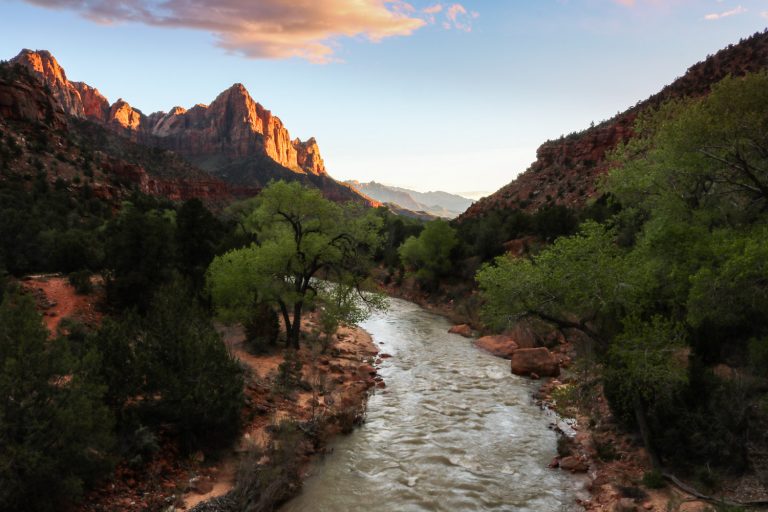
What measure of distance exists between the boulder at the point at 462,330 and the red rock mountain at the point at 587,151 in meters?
22.2

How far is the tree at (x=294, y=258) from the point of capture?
74.5ft

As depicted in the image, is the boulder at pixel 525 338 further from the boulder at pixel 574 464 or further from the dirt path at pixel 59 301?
the dirt path at pixel 59 301

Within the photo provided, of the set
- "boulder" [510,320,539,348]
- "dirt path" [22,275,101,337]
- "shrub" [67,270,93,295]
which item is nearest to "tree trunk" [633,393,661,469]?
"boulder" [510,320,539,348]

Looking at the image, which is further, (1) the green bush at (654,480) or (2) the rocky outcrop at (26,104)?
(2) the rocky outcrop at (26,104)

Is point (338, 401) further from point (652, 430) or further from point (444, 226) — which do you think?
point (444, 226)

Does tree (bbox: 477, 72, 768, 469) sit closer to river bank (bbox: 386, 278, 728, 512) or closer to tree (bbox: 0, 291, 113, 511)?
river bank (bbox: 386, 278, 728, 512)

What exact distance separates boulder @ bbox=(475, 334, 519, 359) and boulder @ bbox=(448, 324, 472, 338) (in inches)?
110

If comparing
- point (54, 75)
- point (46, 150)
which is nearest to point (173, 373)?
point (46, 150)

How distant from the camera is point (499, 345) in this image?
2852 centimetres

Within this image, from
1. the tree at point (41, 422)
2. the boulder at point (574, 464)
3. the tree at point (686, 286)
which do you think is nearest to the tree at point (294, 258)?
the tree at point (686, 286)

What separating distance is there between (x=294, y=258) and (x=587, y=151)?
59.6m

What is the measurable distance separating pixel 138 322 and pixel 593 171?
6417cm

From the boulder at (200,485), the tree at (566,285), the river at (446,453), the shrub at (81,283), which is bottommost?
the river at (446,453)

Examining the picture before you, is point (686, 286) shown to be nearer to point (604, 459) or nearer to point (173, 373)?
point (604, 459)
